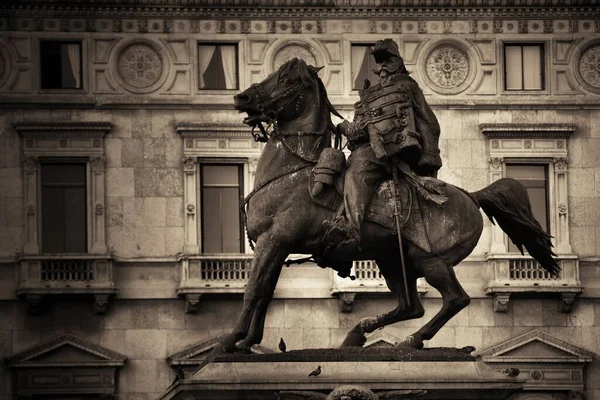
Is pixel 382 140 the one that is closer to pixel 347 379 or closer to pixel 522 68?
pixel 347 379

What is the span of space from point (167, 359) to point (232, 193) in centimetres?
375

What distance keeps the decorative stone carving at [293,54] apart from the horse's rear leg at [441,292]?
94.9 feet

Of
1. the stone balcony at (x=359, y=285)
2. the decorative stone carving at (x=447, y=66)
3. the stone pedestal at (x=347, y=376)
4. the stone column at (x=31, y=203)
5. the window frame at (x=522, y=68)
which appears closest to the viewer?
the stone pedestal at (x=347, y=376)

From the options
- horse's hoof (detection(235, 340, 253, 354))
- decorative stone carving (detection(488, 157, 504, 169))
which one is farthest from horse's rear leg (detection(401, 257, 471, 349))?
decorative stone carving (detection(488, 157, 504, 169))

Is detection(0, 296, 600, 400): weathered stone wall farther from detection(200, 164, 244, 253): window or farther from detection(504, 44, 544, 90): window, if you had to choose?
detection(504, 44, 544, 90): window

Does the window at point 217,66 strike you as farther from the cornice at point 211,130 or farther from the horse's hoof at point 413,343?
the horse's hoof at point 413,343

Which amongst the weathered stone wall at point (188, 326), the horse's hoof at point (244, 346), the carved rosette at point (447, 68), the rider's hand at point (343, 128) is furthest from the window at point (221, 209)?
the horse's hoof at point (244, 346)

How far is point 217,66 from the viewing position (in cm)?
5488

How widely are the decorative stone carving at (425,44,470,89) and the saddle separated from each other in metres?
29.2

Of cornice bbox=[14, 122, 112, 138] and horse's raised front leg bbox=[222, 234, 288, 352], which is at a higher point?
cornice bbox=[14, 122, 112, 138]

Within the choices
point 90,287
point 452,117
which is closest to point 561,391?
point 452,117

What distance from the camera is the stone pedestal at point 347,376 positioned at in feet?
81.8

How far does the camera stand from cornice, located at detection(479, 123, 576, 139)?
180 feet

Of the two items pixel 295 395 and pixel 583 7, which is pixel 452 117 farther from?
pixel 295 395
